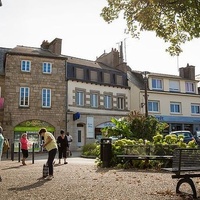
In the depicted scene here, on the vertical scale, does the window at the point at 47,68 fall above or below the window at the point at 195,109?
above

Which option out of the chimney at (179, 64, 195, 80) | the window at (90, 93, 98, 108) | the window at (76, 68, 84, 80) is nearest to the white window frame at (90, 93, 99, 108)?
the window at (90, 93, 98, 108)

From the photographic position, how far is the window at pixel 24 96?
1112 inches

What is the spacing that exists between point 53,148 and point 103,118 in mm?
22446

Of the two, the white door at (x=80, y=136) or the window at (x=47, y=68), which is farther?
the white door at (x=80, y=136)

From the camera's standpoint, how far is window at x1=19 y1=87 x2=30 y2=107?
28234 mm

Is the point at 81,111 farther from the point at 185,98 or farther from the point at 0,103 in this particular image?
the point at 185,98

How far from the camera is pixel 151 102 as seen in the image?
35406 millimetres

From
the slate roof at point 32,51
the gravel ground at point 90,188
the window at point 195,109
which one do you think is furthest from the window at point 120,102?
the gravel ground at point 90,188

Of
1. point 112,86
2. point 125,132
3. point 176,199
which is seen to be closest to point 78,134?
point 112,86

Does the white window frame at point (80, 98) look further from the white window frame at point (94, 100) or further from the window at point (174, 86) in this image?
the window at point (174, 86)

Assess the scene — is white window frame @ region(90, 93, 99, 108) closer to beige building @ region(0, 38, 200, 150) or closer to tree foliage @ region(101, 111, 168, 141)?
beige building @ region(0, 38, 200, 150)

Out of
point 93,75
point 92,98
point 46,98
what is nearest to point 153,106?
point 92,98

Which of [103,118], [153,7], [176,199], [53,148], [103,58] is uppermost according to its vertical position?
[103,58]

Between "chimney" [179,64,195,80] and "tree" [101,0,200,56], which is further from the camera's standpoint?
"chimney" [179,64,195,80]
